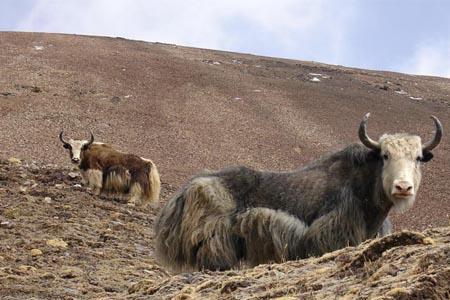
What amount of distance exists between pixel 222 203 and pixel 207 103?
62.5 feet

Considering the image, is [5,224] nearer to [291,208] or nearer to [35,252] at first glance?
[35,252]

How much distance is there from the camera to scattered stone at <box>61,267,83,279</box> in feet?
25.7

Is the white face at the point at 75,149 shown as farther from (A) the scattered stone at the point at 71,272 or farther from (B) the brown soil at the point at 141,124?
(A) the scattered stone at the point at 71,272

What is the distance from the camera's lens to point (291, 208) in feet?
24.5

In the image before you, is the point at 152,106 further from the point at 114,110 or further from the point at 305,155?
the point at 305,155

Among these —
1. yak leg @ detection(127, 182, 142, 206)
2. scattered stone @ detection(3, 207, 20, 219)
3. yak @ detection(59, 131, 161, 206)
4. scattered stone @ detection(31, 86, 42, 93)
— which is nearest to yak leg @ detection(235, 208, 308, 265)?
scattered stone @ detection(3, 207, 20, 219)

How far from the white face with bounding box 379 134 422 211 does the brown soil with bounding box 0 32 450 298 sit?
8.60ft

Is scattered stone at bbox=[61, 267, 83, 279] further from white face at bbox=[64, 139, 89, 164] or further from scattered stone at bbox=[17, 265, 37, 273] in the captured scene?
white face at bbox=[64, 139, 89, 164]

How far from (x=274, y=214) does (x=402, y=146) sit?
135 centimetres

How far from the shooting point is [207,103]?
26.4m

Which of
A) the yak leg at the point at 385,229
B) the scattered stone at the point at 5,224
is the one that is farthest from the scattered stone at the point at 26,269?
the yak leg at the point at 385,229

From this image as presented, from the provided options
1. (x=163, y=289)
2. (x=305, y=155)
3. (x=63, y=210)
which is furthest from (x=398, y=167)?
(x=305, y=155)

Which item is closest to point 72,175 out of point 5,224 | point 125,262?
point 5,224

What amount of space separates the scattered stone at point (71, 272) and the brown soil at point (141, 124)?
19 mm
